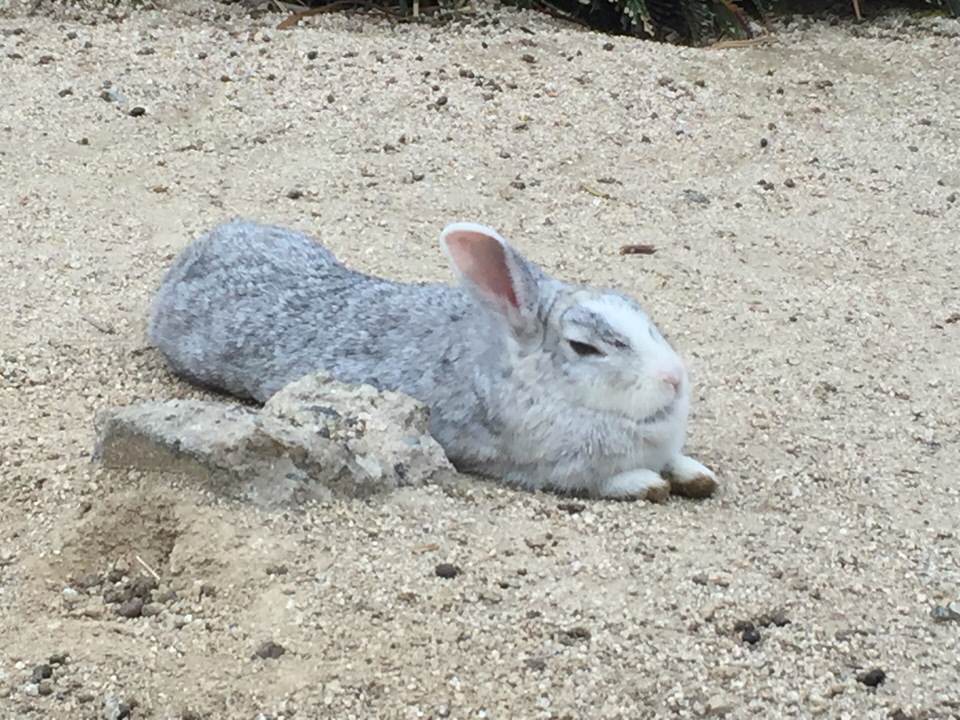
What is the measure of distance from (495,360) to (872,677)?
5.46 ft

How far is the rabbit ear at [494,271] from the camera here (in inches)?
175

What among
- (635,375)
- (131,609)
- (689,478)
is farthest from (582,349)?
(131,609)

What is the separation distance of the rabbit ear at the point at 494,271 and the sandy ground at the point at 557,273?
1.85 feet

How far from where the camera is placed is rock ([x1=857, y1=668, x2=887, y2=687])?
11.0ft

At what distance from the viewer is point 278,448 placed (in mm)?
4004

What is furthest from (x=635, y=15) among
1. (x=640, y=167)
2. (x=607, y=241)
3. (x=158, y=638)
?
(x=158, y=638)

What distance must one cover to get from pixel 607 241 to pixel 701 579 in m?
3.26

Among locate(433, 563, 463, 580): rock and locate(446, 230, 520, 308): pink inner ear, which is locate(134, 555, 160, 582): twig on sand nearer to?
locate(433, 563, 463, 580): rock

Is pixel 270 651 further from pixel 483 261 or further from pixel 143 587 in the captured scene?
pixel 483 261

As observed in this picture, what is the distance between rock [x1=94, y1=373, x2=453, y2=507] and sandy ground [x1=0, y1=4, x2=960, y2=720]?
0.08 m

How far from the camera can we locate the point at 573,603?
11.9 feet

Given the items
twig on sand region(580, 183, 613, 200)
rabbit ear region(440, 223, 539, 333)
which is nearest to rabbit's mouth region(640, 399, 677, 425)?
rabbit ear region(440, 223, 539, 333)

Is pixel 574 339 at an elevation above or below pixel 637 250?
above

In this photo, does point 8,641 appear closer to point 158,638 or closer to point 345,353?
point 158,638
